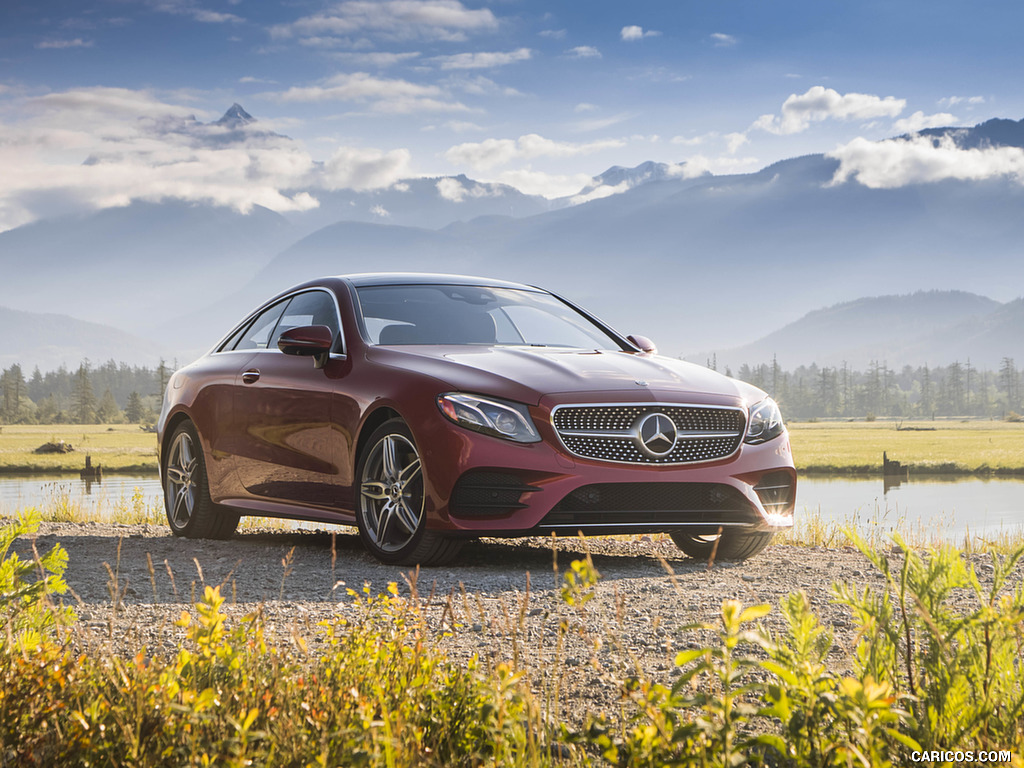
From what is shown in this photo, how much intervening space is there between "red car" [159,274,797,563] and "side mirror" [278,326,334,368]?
0.01 meters

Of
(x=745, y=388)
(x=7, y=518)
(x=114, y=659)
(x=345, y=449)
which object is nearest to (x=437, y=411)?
(x=345, y=449)

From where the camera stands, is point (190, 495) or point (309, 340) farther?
point (190, 495)

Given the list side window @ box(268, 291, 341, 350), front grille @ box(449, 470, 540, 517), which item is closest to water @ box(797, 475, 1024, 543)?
side window @ box(268, 291, 341, 350)

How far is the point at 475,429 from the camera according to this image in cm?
534

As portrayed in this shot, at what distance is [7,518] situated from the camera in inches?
429

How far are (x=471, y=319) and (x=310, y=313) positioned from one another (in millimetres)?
1203

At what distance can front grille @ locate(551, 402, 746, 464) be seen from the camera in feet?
17.8

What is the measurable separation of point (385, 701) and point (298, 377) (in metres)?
4.42

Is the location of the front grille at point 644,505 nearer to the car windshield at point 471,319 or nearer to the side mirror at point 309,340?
the car windshield at point 471,319

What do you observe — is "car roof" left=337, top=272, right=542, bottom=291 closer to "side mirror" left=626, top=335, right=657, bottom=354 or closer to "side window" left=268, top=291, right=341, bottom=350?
"side window" left=268, top=291, right=341, bottom=350

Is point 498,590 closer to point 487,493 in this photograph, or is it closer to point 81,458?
point 487,493

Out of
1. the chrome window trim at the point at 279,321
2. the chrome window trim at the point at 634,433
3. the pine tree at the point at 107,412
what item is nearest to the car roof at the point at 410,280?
the chrome window trim at the point at 279,321

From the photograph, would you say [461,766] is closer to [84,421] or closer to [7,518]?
[7,518]

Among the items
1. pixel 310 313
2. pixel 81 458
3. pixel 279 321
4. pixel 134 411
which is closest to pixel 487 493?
pixel 310 313
